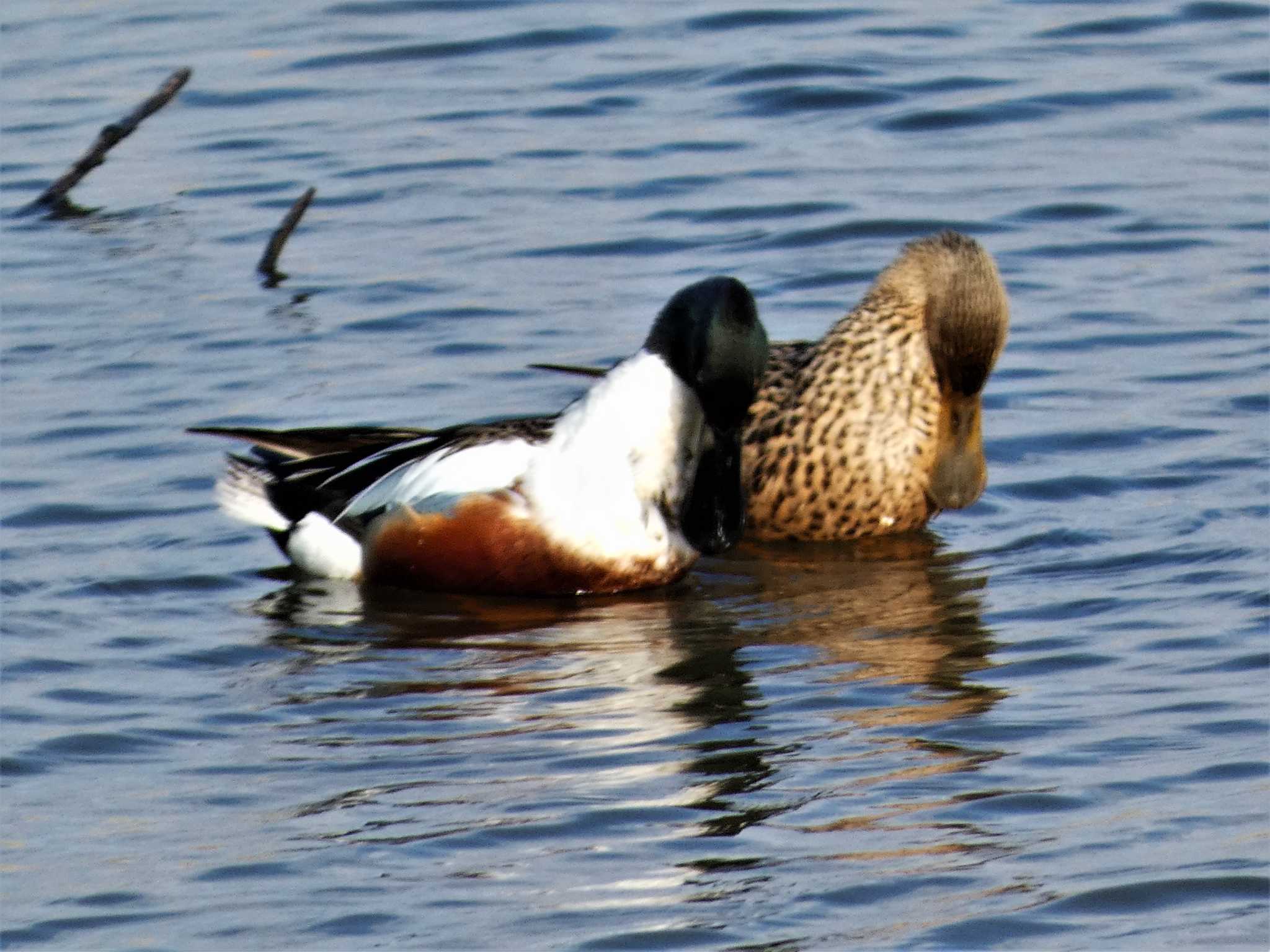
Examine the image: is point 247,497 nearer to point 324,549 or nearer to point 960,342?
point 324,549

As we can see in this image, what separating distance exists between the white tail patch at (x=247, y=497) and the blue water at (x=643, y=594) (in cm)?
14

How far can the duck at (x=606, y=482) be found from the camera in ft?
22.7

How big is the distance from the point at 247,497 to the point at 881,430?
6.16 ft

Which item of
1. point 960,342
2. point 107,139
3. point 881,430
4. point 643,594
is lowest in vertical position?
point 643,594

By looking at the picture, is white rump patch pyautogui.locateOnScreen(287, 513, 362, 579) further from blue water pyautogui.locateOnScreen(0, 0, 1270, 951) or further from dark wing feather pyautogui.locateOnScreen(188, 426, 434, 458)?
dark wing feather pyautogui.locateOnScreen(188, 426, 434, 458)

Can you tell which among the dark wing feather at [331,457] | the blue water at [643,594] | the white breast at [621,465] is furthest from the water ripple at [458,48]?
the white breast at [621,465]

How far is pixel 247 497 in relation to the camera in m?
7.55

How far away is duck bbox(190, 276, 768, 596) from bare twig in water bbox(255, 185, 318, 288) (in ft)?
9.62

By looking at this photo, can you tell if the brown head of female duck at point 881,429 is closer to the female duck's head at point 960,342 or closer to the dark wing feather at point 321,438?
the female duck's head at point 960,342

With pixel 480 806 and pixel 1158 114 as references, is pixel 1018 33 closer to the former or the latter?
pixel 1158 114

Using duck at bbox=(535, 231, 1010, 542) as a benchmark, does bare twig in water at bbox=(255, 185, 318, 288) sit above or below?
above

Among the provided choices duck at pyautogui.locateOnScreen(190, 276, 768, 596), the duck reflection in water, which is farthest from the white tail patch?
duck at pyautogui.locateOnScreen(190, 276, 768, 596)

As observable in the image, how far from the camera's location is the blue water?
5.01m

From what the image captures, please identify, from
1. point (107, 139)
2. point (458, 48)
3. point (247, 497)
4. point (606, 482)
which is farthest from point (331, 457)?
point (458, 48)
